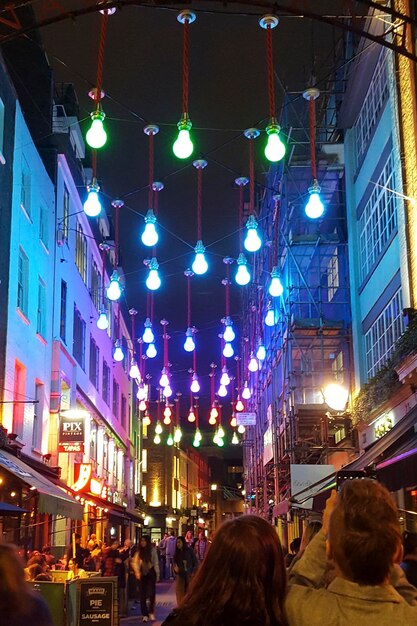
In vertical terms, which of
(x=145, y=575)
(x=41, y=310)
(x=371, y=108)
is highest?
(x=371, y=108)

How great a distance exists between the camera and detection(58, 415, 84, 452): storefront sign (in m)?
24.3

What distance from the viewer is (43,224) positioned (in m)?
24.4

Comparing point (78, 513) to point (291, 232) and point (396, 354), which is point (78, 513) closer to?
point (396, 354)

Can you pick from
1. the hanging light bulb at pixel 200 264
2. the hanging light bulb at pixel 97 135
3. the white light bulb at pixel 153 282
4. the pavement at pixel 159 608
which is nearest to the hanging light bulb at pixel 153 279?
the white light bulb at pixel 153 282

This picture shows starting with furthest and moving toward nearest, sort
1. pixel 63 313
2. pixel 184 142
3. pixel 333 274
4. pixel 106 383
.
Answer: pixel 106 383, pixel 333 274, pixel 63 313, pixel 184 142

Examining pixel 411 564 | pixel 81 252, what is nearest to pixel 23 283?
pixel 81 252

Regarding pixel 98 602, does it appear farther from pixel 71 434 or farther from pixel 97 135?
pixel 71 434

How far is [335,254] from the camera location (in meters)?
28.9

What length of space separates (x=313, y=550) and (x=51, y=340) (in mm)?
22408

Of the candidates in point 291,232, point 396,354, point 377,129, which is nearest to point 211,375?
point 291,232

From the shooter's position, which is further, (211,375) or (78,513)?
(211,375)

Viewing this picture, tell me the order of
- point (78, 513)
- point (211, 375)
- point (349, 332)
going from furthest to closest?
point (211, 375) < point (349, 332) < point (78, 513)

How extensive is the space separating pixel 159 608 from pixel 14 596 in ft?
62.3

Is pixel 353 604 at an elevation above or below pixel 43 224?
below
